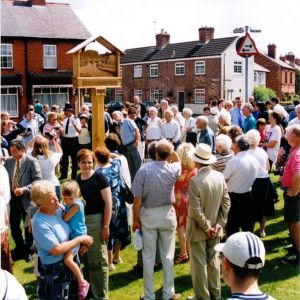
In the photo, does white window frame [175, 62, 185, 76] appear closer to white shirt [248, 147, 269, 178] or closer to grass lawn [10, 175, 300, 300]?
white shirt [248, 147, 269, 178]

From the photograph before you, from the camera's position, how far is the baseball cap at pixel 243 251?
8.86ft

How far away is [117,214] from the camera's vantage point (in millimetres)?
6117

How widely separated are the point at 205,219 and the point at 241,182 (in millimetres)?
1177

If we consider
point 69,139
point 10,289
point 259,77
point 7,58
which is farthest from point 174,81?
point 10,289

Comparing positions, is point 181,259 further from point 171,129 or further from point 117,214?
point 171,129

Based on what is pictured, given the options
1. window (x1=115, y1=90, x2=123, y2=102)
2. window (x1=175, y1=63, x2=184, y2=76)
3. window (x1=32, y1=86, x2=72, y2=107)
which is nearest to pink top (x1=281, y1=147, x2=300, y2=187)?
window (x1=32, y1=86, x2=72, y2=107)

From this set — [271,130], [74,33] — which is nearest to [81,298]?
[271,130]

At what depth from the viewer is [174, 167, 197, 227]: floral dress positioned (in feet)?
21.2

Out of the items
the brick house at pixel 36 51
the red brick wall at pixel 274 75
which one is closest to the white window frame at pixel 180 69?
the red brick wall at pixel 274 75

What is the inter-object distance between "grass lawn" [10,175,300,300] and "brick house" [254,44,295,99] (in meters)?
52.3

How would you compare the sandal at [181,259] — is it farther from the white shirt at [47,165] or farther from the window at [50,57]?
the window at [50,57]

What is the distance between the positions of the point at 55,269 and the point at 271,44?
5913cm

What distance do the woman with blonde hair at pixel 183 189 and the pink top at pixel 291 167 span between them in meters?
1.16

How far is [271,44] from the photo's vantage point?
197ft
